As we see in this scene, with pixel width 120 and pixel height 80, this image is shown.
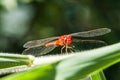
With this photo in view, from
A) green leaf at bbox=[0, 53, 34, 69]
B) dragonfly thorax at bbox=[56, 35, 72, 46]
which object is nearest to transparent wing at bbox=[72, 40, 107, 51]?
dragonfly thorax at bbox=[56, 35, 72, 46]

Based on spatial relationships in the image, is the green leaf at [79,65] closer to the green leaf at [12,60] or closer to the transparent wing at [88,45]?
the green leaf at [12,60]

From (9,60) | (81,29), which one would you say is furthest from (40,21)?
(9,60)

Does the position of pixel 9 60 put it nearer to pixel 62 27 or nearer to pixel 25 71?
pixel 25 71

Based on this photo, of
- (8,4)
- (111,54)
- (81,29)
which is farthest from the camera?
(81,29)

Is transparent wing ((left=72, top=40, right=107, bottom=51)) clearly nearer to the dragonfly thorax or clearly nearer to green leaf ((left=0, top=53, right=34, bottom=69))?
the dragonfly thorax

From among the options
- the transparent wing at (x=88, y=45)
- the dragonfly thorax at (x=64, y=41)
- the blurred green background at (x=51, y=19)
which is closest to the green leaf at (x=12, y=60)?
the transparent wing at (x=88, y=45)
